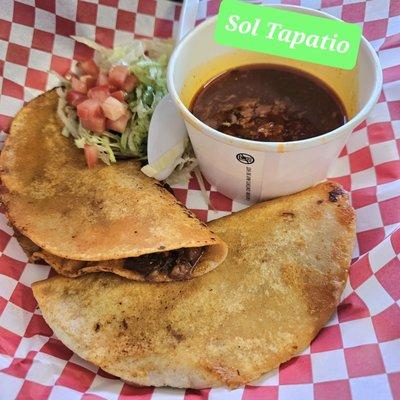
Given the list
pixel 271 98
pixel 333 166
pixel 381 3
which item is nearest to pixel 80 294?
pixel 271 98

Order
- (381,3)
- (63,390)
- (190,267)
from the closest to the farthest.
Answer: (63,390) → (190,267) → (381,3)

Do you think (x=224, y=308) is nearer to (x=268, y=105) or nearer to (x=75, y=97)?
(x=268, y=105)

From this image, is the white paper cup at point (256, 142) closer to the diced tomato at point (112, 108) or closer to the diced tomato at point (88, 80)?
the diced tomato at point (112, 108)

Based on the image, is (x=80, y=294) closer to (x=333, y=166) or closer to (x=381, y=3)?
(x=333, y=166)

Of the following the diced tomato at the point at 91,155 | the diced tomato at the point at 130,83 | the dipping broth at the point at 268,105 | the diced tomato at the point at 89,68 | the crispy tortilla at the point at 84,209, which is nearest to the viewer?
the crispy tortilla at the point at 84,209

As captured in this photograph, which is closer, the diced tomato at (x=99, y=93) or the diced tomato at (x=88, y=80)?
the diced tomato at (x=99, y=93)

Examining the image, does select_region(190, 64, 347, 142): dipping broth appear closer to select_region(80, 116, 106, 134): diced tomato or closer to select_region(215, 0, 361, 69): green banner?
select_region(215, 0, 361, 69): green banner

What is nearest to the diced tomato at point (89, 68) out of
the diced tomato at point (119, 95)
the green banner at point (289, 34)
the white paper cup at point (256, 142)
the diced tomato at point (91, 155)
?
the diced tomato at point (119, 95)
